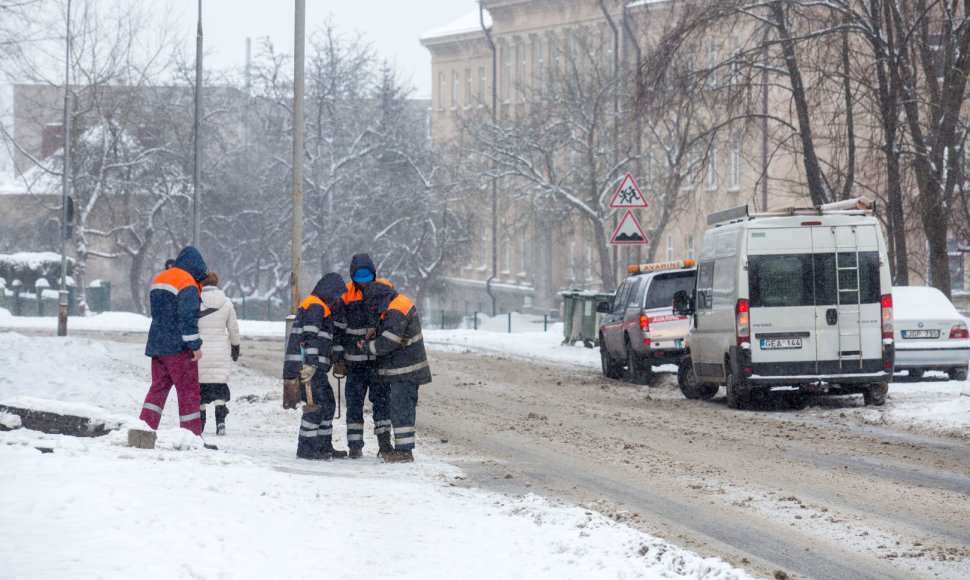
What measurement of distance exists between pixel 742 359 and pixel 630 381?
636 centimetres

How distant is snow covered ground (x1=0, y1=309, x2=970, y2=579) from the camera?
20.7 ft

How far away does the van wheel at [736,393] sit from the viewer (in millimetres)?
16064

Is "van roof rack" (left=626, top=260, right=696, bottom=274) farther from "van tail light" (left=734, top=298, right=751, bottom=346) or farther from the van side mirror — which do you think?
"van tail light" (left=734, top=298, right=751, bottom=346)

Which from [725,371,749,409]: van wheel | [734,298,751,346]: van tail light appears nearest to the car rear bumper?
[725,371,749,409]: van wheel

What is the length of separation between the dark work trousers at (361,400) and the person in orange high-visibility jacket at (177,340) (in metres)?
1.39

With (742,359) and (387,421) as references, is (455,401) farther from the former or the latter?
(387,421)

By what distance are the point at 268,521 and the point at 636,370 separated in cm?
1433

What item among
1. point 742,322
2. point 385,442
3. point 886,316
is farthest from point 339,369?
point 886,316

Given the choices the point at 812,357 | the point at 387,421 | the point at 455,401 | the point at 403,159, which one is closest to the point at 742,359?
the point at 812,357

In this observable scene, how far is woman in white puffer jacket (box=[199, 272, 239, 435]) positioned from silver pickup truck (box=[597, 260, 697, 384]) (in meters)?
9.26

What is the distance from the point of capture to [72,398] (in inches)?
659

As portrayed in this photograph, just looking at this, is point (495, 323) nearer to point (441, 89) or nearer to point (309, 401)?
point (441, 89)

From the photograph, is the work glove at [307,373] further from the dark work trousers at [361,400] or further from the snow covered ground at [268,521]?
the snow covered ground at [268,521]

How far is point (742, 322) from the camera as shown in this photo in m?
15.8
